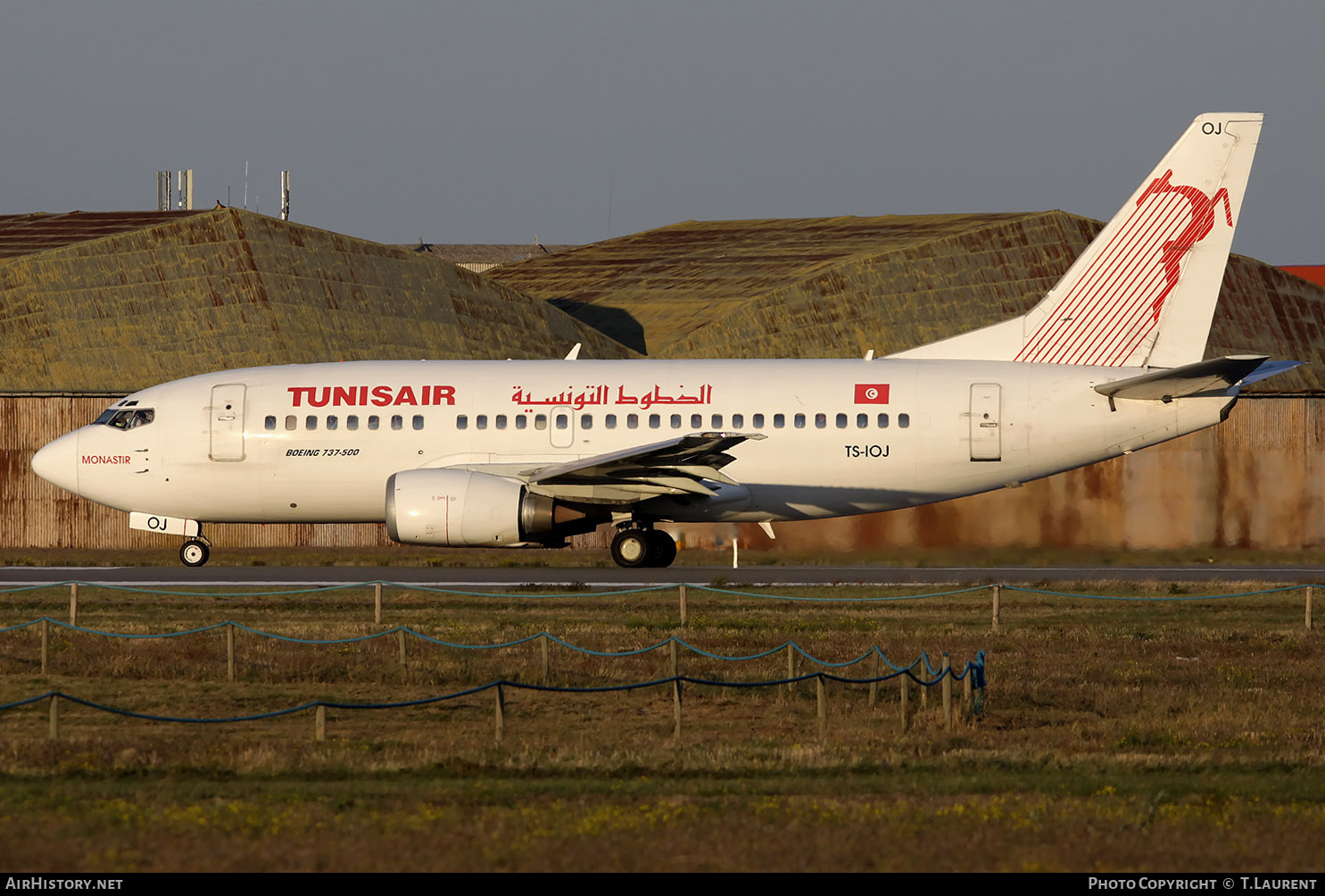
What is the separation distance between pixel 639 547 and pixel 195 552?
973 centimetres

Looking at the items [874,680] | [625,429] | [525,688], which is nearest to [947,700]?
[874,680]

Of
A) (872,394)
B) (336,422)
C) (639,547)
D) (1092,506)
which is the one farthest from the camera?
(1092,506)

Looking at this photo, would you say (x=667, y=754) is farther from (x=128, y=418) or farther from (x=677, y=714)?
(x=128, y=418)

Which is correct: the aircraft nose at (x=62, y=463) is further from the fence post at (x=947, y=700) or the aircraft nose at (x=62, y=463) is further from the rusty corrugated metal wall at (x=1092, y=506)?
the fence post at (x=947, y=700)

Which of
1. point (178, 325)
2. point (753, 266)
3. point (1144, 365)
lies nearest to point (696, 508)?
point (1144, 365)

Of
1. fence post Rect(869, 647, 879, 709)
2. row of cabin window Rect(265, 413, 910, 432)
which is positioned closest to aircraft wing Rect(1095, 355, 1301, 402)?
row of cabin window Rect(265, 413, 910, 432)

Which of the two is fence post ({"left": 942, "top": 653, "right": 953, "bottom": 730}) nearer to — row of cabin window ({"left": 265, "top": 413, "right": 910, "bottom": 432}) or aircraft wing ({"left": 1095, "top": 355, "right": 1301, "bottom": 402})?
aircraft wing ({"left": 1095, "top": 355, "right": 1301, "bottom": 402})

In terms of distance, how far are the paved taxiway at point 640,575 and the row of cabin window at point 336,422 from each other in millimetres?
3026

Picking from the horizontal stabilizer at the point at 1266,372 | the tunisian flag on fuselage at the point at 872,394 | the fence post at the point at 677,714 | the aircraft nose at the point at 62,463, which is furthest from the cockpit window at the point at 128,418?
the horizontal stabilizer at the point at 1266,372

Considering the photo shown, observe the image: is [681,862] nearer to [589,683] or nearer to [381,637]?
[589,683]

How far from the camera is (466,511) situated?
27234 millimetres

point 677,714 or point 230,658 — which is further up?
point 230,658

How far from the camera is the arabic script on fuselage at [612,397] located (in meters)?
29.2

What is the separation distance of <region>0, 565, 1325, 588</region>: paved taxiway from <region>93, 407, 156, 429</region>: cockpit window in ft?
10.2
